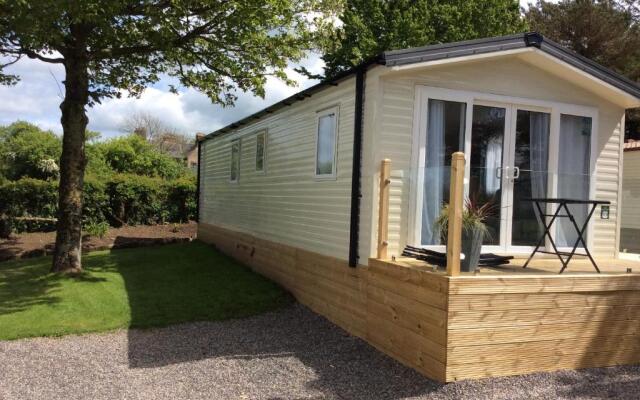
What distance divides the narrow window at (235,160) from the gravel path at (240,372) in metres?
5.55

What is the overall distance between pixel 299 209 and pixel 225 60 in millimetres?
4063

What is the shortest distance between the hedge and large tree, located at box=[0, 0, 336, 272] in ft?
17.3

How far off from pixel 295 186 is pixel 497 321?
431 cm

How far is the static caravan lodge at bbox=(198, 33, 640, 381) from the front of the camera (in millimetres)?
4855

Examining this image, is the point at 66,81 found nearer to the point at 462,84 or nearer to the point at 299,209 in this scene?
the point at 299,209

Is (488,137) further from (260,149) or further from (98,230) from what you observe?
(98,230)

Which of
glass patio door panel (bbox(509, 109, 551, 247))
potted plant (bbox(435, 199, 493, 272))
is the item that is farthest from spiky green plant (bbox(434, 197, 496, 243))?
glass patio door panel (bbox(509, 109, 551, 247))

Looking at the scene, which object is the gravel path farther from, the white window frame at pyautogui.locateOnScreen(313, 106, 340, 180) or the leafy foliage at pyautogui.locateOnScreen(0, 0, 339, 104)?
the leafy foliage at pyautogui.locateOnScreen(0, 0, 339, 104)

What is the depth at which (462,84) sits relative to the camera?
6.36 m

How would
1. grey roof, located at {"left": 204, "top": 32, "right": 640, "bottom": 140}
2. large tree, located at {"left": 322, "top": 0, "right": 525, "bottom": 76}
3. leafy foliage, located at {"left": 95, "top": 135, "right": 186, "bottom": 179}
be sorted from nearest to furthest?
grey roof, located at {"left": 204, "top": 32, "right": 640, "bottom": 140} → large tree, located at {"left": 322, "top": 0, "right": 525, "bottom": 76} → leafy foliage, located at {"left": 95, "top": 135, "right": 186, "bottom": 179}

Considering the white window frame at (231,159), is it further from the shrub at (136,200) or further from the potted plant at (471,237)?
the potted plant at (471,237)

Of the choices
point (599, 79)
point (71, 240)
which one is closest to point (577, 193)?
point (599, 79)

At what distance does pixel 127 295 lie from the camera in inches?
333

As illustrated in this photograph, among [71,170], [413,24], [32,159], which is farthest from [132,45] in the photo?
[32,159]
